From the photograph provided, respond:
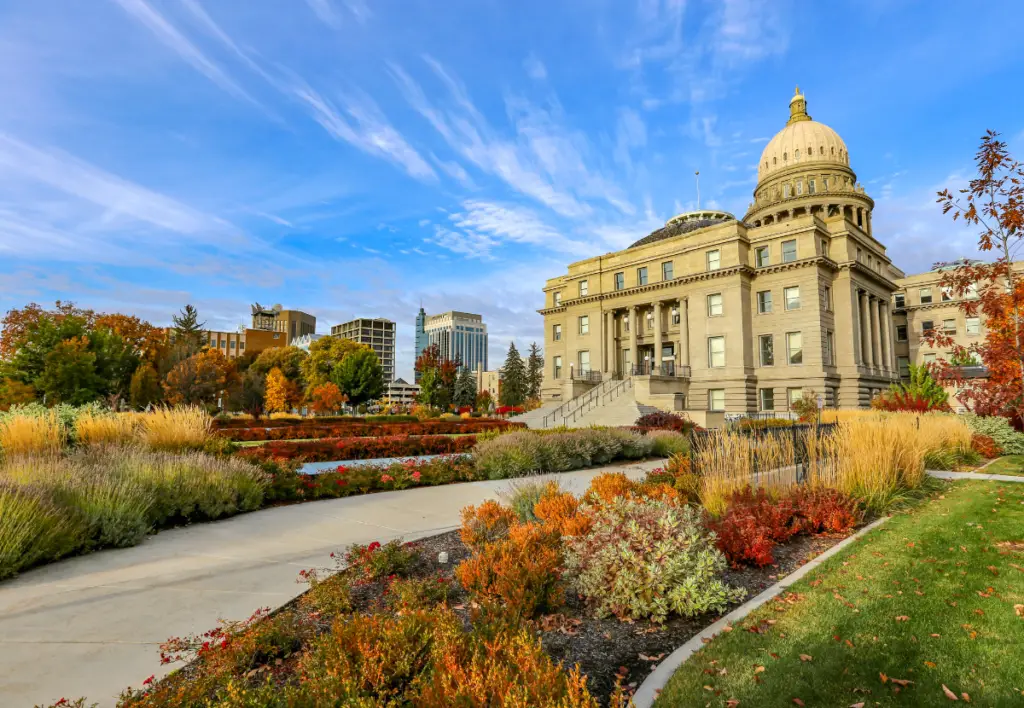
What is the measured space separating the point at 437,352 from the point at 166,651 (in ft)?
165

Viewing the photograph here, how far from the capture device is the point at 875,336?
43156 millimetres

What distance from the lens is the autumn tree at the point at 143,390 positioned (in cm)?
2811

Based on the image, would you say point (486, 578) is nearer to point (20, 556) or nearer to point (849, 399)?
point (20, 556)

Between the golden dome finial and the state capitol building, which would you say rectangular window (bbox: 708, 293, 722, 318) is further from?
the golden dome finial

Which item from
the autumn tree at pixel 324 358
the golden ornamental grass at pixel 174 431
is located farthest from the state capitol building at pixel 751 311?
the autumn tree at pixel 324 358

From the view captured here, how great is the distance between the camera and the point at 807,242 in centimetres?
3778

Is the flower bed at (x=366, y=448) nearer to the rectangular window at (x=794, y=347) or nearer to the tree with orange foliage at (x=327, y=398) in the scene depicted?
the rectangular window at (x=794, y=347)

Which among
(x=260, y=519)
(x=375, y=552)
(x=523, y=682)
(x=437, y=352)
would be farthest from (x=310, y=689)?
(x=437, y=352)

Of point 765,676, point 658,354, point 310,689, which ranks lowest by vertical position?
point 765,676

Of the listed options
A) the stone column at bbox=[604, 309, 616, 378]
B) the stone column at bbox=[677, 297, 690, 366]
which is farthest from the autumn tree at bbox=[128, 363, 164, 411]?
the stone column at bbox=[677, 297, 690, 366]

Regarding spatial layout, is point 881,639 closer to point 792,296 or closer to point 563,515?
point 563,515

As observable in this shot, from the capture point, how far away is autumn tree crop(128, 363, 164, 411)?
2811 cm

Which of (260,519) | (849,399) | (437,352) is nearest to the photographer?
(260,519)

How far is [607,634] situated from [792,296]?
40359 mm
